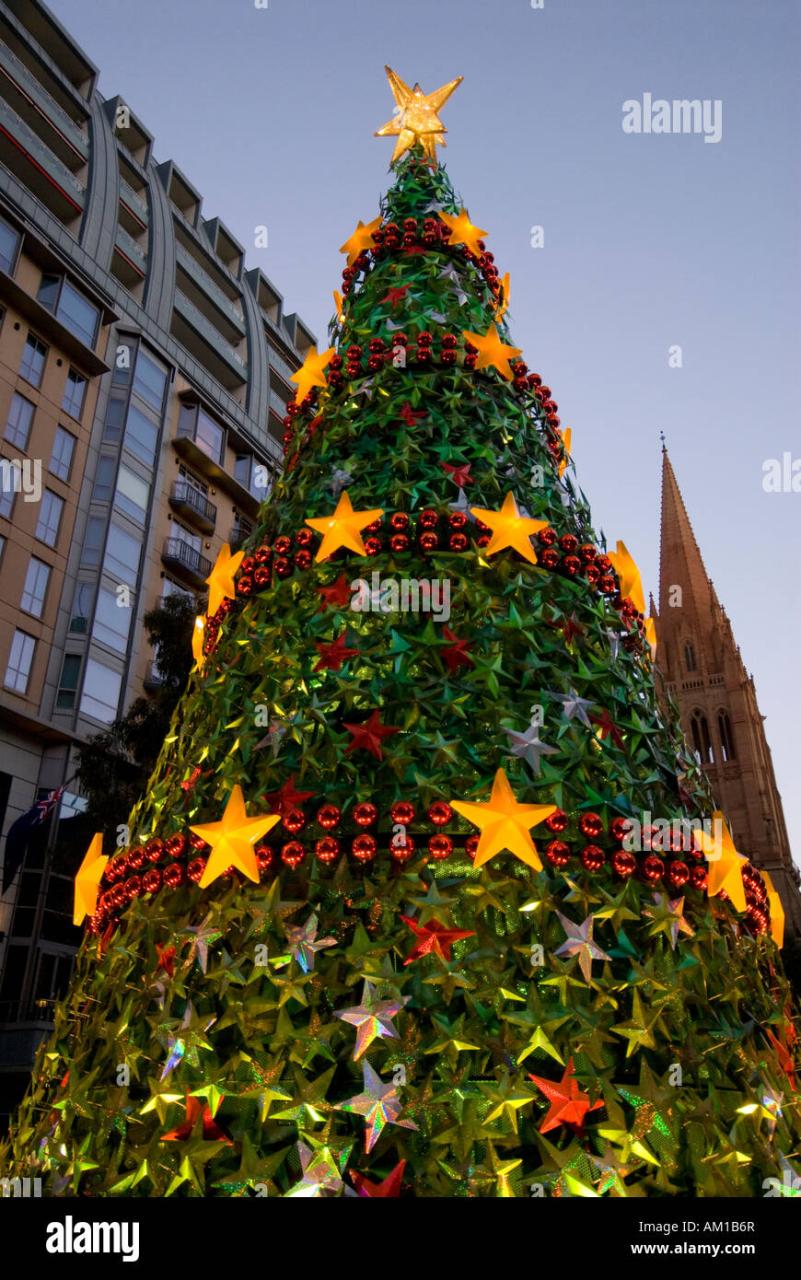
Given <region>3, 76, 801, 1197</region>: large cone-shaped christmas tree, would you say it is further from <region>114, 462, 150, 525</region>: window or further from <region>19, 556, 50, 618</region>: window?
<region>114, 462, 150, 525</region>: window

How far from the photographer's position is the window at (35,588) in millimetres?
20686

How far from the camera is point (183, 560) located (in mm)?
25734

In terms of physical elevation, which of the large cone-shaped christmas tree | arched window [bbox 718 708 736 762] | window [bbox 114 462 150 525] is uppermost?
arched window [bbox 718 708 736 762]

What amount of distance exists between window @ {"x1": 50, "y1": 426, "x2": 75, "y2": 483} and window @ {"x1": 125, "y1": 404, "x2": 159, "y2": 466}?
2118 millimetres

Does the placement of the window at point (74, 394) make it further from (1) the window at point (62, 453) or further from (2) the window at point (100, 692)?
(2) the window at point (100, 692)

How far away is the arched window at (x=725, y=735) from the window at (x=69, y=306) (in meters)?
53.6

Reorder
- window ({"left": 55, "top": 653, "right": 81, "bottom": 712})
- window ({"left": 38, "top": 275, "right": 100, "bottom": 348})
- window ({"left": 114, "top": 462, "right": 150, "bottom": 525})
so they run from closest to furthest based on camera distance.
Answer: window ({"left": 55, "top": 653, "right": 81, "bottom": 712}), window ({"left": 38, "top": 275, "right": 100, "bottom": 348}), window ({"left": 114, "top": 462, "right": 150, "bottom": 525})

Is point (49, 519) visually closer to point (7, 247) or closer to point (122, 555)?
point (122, 555)

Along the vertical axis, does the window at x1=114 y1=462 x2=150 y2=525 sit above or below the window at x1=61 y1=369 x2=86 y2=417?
below

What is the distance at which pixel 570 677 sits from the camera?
320 cm

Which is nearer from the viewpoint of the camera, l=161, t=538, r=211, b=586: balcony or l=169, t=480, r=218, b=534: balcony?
l=161, t=538, r=211, b=586: balcony

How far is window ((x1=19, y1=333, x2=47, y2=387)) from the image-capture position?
21.9m

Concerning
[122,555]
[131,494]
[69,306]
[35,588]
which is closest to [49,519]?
[35,588]

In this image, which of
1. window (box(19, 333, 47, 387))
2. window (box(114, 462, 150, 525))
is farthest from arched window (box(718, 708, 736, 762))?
window (box(19, 333, 47, 387))
